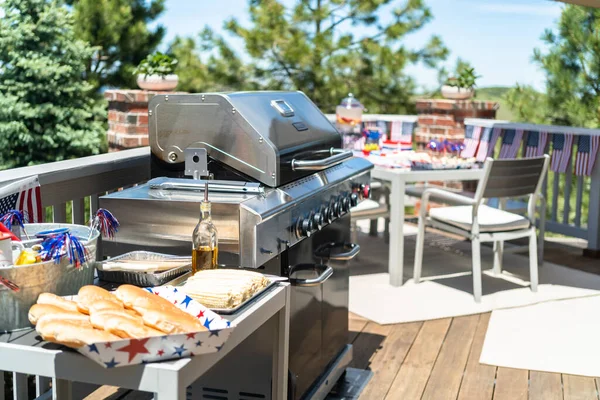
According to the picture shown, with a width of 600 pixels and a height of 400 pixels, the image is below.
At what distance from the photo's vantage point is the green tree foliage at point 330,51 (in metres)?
15.0

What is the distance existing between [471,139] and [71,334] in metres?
5.38

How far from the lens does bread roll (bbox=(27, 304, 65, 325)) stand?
1.49 meters

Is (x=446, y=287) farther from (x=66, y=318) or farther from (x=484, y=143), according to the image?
(x=66, y=318)

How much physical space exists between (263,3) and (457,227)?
38.5 feet

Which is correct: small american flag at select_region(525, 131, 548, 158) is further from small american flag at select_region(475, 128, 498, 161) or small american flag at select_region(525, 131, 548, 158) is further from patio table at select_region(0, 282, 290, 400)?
patio table at select_region(0, 282, 290, 400)

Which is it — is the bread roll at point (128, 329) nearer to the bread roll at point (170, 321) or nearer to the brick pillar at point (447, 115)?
the bread roll at point (170, 321)

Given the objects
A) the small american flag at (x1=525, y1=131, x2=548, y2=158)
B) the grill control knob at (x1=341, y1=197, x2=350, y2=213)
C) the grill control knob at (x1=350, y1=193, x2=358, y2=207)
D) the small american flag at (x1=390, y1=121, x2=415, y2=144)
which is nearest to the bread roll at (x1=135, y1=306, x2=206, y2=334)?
the grill control knob at (x1=341, y1=197, x2=350, y2=213)

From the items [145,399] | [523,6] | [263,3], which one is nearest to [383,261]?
[145,399]

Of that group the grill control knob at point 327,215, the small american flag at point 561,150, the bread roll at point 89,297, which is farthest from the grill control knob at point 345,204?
the small american flag at point 561,150

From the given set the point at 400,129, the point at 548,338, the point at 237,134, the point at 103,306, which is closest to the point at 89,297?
the point at 103,306

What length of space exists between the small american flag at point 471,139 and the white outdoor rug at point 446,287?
1.06m

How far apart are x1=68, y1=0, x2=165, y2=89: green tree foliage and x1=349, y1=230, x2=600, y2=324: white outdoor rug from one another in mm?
12166

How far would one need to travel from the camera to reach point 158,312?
4.95ft

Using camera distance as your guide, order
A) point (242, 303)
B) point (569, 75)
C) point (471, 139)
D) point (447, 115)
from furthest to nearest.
Answer: point (569, 75) < point (447, 115) < point (471, 139) < point (242, 303)
